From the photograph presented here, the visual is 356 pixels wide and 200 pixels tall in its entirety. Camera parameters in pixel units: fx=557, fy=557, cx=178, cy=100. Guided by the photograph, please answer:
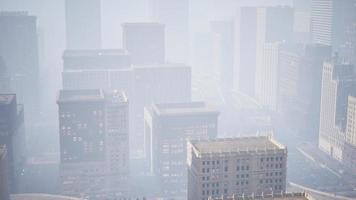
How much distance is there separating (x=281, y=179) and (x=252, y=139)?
15.8 metres

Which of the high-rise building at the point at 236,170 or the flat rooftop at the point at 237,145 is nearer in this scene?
the high-rise building at the point at 236,170

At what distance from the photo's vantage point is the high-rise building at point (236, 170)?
142 meters

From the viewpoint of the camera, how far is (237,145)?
496 ft

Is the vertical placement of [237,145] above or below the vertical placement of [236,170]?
above

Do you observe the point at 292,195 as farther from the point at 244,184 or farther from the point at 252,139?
the point at 252,139

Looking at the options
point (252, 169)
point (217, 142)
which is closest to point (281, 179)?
point (252, 169)

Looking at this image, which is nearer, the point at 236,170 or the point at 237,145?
the point at 236,170

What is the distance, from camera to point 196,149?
145m

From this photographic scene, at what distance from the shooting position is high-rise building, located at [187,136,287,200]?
467 feet

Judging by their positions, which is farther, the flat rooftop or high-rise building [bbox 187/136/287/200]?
the flat rooftop

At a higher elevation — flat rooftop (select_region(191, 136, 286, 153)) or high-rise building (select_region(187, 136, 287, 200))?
flat rooftop (select_region(191, 136, 286, 153))

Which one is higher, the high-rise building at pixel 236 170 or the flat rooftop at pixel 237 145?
the flat rooftop at pixel 237 145

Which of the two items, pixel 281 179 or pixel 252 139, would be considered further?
pixel 252 139

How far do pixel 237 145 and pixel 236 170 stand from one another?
8.55 meters
